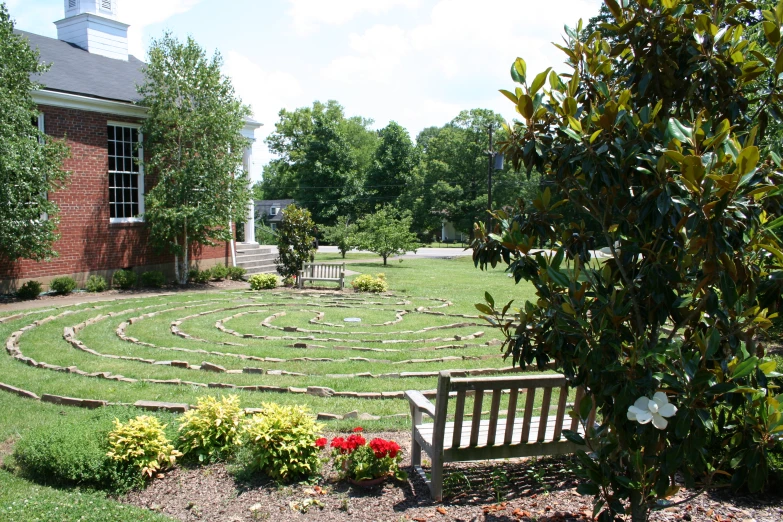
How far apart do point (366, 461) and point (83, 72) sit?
18.1 meters

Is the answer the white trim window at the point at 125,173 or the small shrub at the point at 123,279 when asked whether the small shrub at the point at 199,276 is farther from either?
the white trim window at the point at 125,173

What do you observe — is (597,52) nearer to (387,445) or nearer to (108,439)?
(387,445)

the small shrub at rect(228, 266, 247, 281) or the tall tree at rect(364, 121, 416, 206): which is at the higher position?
the tall tree at rect(364, 121, 416, 206)

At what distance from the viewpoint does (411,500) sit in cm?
459

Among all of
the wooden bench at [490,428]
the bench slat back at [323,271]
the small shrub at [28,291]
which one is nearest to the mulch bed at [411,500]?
the wooden bench at [490,428]

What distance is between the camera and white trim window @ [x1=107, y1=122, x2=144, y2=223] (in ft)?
59.1

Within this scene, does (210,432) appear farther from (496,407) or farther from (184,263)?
(184,263)

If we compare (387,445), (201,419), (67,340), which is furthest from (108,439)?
(67,340)

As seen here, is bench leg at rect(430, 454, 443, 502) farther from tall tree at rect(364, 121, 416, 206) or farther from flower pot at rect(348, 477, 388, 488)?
tall tree at rect(364, 121, 416, 206)

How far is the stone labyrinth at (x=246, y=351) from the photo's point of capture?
745 centimetres

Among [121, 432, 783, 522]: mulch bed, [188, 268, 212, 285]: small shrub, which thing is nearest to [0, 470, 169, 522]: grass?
[121, 432, 783, 522]: mulch bed

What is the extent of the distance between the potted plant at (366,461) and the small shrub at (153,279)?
14745mm

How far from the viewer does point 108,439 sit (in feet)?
16.5

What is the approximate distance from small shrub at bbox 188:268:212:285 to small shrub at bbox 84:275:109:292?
2800 mm
